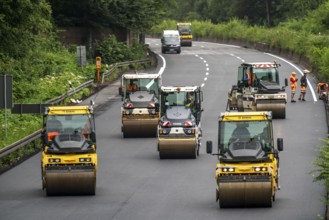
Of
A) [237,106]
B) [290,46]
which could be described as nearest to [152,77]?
[237,106]

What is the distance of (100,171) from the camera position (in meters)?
33.2

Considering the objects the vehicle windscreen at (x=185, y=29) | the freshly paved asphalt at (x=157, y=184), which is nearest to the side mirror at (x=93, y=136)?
the freshly paved asphalt at (x=157, y=184)

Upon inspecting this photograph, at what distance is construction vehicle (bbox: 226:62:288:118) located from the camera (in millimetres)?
46188

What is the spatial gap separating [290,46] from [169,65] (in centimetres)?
1223

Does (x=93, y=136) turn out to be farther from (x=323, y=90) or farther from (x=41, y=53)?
(x=323, y=90)

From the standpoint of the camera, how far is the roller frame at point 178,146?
35.3 meters

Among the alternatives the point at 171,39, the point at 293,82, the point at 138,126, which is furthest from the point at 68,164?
the point at 171,39

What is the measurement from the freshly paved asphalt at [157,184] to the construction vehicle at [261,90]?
2.83 feet

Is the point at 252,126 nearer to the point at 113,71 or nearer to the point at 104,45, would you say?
the point at 113,71

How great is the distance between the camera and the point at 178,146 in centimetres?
3534

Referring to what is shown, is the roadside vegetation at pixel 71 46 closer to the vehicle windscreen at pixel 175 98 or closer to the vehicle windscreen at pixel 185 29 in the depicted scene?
the vehicle windscreen at pixel 185 29

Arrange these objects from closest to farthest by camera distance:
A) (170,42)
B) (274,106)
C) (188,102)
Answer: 1. (188,102)
2. (274,106)
3. (170,42)

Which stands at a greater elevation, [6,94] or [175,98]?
[6,94]

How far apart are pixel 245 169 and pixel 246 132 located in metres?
1.46
